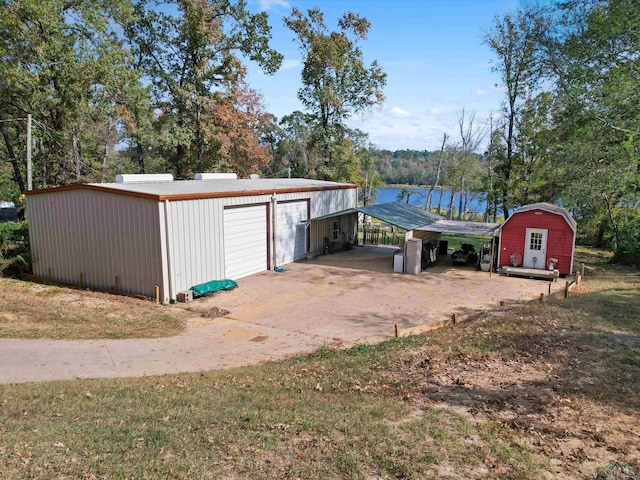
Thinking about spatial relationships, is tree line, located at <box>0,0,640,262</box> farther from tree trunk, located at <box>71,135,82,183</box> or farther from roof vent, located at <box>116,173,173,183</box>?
roof vent, located at <box>116,173,173,183</box>

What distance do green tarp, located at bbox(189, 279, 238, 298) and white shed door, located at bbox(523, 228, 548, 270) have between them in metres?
12.1

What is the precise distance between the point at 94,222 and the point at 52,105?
13.0 m

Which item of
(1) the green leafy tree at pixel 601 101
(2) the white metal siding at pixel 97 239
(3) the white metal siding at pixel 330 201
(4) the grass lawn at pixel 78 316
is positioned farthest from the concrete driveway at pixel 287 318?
(1) the green leafy tree at pixel 601 101

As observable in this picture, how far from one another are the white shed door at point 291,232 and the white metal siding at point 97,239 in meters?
6.69

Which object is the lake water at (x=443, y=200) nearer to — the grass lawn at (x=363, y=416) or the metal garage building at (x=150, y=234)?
the metal garage building at (x=150, y=234)

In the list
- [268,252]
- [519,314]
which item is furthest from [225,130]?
[519,314]

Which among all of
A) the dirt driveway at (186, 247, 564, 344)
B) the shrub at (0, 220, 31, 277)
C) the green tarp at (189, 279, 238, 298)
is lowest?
the dirt driveway at (186, 247, 564, 344)

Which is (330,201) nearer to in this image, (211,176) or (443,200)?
(211,176)

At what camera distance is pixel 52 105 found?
23.1 metres

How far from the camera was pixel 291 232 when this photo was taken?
66.3ft

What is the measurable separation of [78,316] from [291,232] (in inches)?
421

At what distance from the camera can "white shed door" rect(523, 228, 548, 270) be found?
704 inches

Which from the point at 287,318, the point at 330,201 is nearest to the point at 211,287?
the point at 287,318

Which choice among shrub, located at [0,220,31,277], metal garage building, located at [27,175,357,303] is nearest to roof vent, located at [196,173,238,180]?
metal garage building, located at [27,175,357,303]
